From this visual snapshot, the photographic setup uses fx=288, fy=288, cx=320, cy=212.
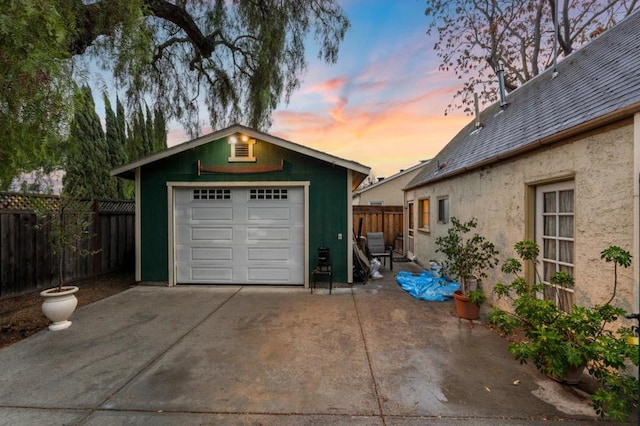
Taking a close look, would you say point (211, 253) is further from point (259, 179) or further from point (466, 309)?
point (466, 309)

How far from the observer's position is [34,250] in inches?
226

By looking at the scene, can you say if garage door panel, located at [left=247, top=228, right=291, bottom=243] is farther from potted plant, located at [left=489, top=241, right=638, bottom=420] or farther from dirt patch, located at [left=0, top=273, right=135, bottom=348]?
potted plant, located at [left=489, top=241, right=638, bottom=420]

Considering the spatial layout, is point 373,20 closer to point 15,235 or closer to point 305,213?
point 305,213

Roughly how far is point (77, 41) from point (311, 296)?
6072mm

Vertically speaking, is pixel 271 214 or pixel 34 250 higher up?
Answer: pixel 271 214

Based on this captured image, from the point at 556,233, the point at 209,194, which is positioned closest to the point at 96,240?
the point at 209,194

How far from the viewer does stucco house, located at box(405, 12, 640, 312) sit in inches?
108

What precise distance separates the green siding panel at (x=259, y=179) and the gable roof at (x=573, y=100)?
114 inches

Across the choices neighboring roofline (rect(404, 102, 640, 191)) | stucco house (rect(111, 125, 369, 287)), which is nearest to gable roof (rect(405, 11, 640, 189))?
neighboring roofline (rect(404, 102, 640, 191))

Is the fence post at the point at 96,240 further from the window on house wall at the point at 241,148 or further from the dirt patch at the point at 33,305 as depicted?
the window on house wall at the point at 241,148

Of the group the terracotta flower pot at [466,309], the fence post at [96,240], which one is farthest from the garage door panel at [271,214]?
the fence post at [96,240]

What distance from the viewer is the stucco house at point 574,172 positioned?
274 centimetres

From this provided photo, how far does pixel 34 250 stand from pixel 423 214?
9928 millimetres

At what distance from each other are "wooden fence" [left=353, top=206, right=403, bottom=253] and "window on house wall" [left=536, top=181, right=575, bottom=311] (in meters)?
8.35
